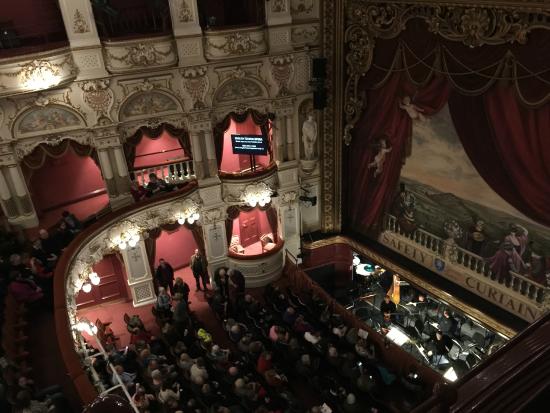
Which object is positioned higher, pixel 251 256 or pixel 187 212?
pixel 187 212

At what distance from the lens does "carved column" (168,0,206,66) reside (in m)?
10.8

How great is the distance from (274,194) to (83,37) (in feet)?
19.9

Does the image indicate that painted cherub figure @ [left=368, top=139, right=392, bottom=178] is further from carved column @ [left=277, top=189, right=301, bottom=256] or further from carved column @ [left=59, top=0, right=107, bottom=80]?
carved column @ [left=59, top=0, right=107, bottom=80]

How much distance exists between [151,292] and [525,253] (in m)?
9.17

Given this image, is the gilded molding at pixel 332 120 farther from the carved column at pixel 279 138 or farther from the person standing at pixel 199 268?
the person standing at pixel 199 268

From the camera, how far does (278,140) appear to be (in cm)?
1320

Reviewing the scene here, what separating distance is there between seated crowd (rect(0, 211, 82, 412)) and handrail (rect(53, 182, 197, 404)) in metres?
0.30

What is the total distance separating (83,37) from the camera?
1014cm

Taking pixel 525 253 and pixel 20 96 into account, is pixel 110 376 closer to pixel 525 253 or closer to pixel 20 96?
pixel 20 96

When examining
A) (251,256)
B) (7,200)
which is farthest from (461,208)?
(7,200)

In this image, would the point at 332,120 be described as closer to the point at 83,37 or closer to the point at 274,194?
the point at 274,194

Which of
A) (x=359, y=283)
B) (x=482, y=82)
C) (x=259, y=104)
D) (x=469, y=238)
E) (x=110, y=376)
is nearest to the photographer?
(x=110, y=376)

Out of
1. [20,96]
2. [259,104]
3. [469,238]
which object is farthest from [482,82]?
[20,96]

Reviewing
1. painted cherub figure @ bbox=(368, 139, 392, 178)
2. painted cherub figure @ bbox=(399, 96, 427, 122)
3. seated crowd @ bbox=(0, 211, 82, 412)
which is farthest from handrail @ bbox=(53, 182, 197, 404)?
painted cherub figure @ bbox=(399, 96, 427, 122)
